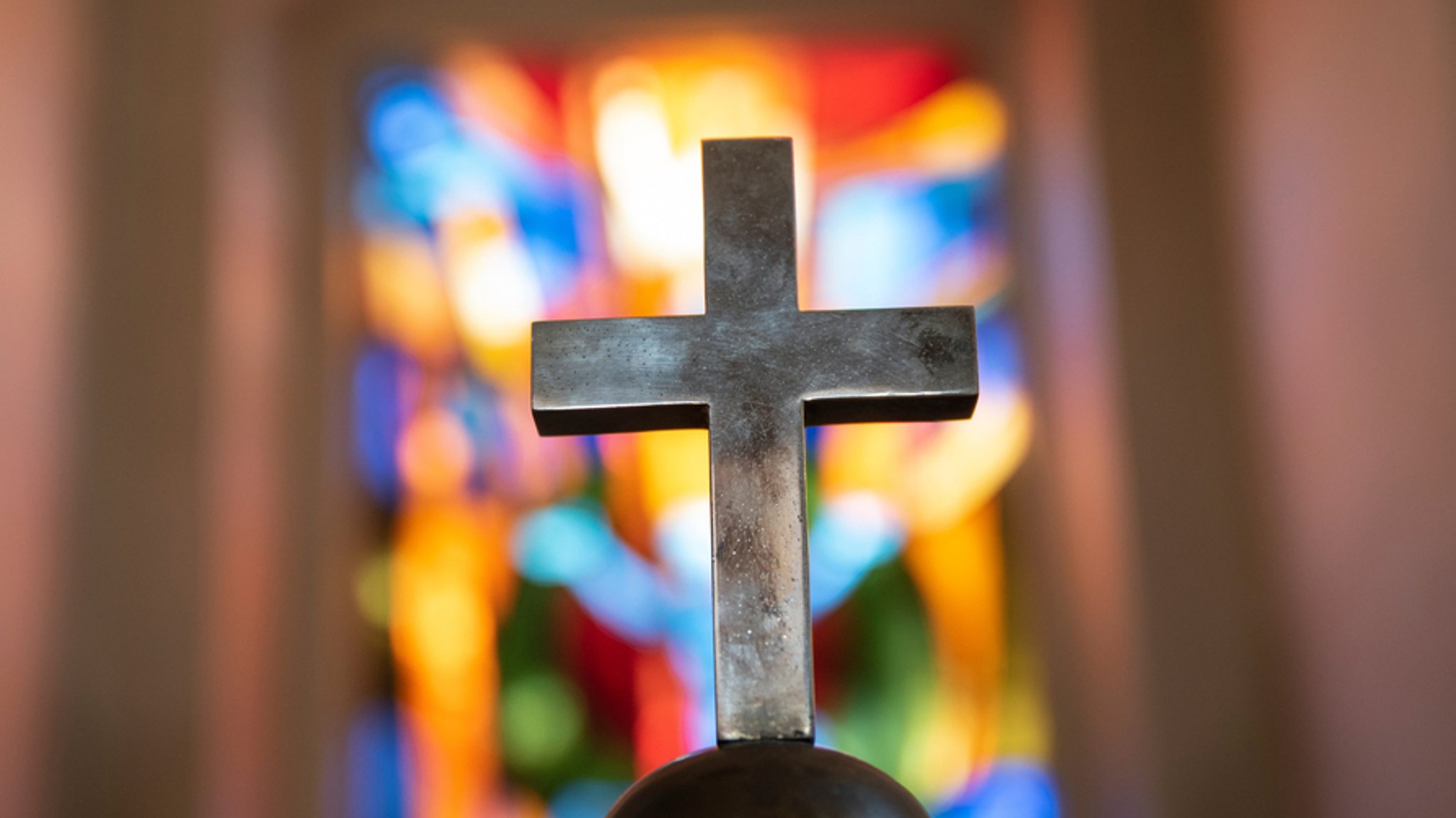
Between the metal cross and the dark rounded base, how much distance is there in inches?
2.5

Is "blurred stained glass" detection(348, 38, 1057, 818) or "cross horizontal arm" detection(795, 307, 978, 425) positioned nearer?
"cross horizontal arm" detection(795, 307, 978, 425)

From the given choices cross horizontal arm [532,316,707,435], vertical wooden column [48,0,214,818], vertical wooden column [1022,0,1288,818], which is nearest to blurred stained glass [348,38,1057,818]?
vertical wooden column [1022,0,1288,818]

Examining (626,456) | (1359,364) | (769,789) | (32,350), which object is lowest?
(769,789)

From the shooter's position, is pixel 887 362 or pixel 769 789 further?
pixel 887 362

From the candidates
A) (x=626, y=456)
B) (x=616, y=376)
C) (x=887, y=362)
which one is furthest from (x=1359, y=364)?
(x=626, y=456)

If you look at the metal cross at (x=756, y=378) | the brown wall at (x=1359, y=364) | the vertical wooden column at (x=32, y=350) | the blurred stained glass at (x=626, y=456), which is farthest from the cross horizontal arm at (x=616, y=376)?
the blurred stained glass at (x=626, y=456)

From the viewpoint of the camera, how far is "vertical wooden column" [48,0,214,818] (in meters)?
2.88

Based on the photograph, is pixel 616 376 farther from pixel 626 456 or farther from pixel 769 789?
pixel 626 456

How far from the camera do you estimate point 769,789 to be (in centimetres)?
111

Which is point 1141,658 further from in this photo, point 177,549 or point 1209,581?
point 177,549

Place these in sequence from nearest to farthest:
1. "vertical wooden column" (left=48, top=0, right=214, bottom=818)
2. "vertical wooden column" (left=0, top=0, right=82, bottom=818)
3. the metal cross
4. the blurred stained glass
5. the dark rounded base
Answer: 1. the dark rounded base
2. the metal cross
3. "vertical wooden column" (left=0, top=0, right=82, bottom=818)
4. "vertical wooden column" (left=48, top=0, right=214, bottom=818)
5. the blurred stained glass

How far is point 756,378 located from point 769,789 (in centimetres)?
34

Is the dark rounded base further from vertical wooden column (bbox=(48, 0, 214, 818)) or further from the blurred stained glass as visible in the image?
the blurred stained glass

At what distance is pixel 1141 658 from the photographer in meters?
2.98
